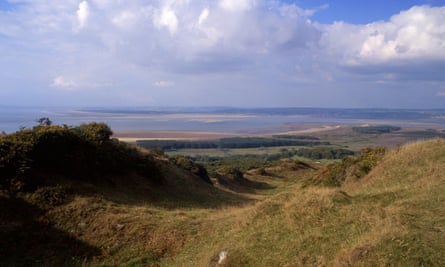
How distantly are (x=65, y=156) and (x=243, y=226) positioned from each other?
33.5ft

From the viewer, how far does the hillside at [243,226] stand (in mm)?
7637

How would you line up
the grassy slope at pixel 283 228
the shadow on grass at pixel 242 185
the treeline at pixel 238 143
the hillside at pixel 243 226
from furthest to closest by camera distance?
the treeline at pixel 238 143 → the shadow on grass at pixel 242 185 → the hillside at pixel 243 226 → the grassy slope at pixel 283 228

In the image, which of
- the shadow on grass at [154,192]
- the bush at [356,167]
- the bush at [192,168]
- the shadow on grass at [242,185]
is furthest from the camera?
the shadow on grass at [242,185]

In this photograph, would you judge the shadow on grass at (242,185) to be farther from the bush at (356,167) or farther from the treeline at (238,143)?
the treeline at (238,143)

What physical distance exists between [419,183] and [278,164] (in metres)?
34.6

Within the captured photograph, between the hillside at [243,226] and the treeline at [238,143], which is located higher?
the hillside at [243,226]

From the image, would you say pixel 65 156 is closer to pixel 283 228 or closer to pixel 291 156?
pixel 283 228

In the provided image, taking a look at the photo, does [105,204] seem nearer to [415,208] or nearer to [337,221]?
[337,221]

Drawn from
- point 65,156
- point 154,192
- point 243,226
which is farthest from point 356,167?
point 65,156

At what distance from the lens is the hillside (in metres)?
7.64

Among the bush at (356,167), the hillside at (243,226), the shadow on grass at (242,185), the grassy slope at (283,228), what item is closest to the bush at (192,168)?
the shadow on grass at (242,185)

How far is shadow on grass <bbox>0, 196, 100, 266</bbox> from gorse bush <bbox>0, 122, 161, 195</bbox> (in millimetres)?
1671

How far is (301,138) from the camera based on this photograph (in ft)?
345

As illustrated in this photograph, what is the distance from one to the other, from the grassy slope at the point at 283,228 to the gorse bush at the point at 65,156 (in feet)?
6.84
